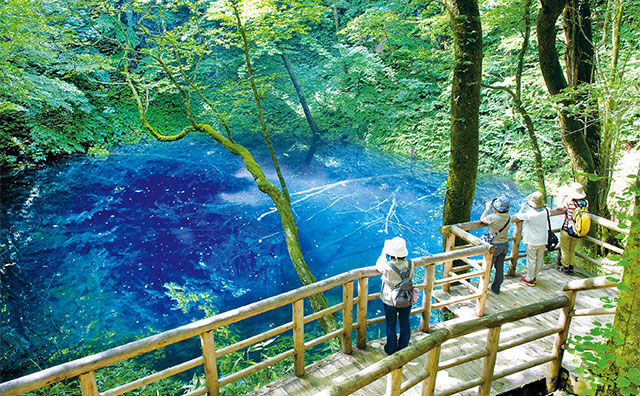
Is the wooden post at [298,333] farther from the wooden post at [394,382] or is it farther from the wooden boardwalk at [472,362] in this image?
the wooden post at [394,382]

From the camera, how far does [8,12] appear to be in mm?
8875

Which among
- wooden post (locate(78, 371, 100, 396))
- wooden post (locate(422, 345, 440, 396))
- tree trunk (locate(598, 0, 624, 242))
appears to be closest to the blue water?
tree trunk (locate(598, 0, 624, 242))

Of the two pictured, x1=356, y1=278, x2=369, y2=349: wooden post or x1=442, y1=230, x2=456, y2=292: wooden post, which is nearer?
x1=356, y1=278, x2=369, y2=349: wooden post

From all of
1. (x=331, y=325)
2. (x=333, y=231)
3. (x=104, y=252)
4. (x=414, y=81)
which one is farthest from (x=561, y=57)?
(x=104, y=252)

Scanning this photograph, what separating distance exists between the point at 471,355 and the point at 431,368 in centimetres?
58

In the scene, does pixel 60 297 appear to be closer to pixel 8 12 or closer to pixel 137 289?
pixel 137 289

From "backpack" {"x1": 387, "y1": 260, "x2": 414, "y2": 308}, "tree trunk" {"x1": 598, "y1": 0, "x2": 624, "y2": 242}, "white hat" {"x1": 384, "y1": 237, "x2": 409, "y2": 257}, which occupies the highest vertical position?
"tree trunk" {"x1": 598, "y1": 0, "x2": 624, "y2": 242}

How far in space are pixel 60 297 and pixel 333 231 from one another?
7.45 meters

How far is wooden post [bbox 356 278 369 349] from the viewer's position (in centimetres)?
392

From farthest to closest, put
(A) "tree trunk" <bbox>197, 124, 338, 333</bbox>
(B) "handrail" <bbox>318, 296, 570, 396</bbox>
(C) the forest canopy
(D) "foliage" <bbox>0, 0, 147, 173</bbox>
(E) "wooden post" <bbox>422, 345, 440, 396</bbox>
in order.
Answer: (D) "foliage" <bbox>0, 0, 147, 173</bbox> → (C) the forest canopy → (A) "tree trunk" <bbox>197, 124, 338, 333</bbox> → (E) "wooden post" <bbox>422, 345, 440, 396</bbox> → (B) "handrail" <bbox>318, 296, 570, 396</bbox>

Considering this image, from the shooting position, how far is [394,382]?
2.47m

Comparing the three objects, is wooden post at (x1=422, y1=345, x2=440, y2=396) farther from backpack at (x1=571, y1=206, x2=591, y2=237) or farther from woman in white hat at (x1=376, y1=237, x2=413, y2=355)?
backpack at (x1=571, y1=206, x2=591, y2=237)

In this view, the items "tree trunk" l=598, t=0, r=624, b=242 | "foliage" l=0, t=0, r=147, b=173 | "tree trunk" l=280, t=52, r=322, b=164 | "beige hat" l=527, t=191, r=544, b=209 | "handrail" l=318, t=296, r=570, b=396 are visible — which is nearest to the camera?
"handrail" l=318, t=296, r=570, b=396

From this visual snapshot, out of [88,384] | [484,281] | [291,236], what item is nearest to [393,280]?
[484,281]
